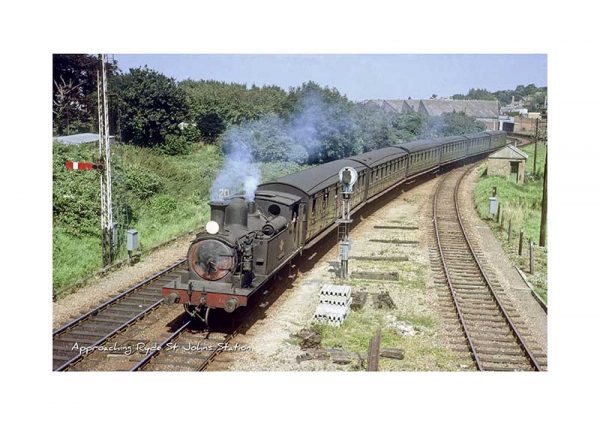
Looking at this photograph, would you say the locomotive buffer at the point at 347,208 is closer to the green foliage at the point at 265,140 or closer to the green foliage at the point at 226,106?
the green foliage at the point at 226,106

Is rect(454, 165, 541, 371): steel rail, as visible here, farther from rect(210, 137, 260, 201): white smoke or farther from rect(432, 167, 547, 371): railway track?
rect(210, 137, 260, 201): white smoke

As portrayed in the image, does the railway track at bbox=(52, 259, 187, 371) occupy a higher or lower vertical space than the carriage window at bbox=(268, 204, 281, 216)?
lower

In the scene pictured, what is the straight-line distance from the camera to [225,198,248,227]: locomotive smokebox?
481 inches

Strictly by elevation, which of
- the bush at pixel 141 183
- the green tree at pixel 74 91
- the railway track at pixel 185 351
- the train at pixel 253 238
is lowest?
the railway track at pixel 185 351

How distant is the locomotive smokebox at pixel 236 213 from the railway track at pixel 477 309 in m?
5.10

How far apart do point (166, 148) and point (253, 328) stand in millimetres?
10986

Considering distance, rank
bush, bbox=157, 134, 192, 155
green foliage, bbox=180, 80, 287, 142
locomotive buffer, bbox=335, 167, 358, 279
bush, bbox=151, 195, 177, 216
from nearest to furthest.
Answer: locomotive buffer, bbox=335, 167, 358, 279 < bush, bbox=151, 195, 177, 216 < green foliage, bbox=180, 80, 287, 142 < bush, bbox=157, 134, 192, 155

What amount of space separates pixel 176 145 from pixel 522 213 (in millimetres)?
12514

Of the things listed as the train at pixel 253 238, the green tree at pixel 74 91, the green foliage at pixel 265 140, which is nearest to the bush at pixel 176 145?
the green foliage at pixel 265 140

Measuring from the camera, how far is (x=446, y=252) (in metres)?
17.5

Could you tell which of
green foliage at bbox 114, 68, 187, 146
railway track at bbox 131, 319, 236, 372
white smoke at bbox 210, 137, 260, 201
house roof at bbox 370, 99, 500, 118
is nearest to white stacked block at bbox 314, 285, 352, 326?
railway track at bbox 131, 319, 236, 372

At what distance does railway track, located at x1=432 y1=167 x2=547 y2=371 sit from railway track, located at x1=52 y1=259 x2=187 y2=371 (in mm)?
6940

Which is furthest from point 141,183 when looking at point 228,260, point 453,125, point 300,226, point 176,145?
point 453,125

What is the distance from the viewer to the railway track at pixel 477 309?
35.8 feet
